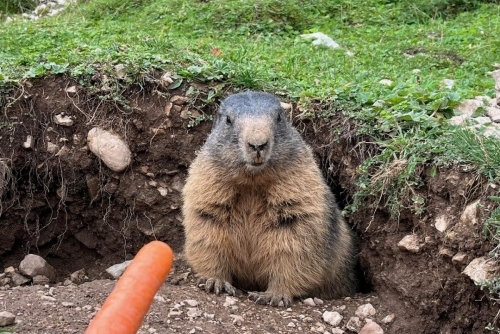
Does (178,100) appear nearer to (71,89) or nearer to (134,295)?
(71,89)

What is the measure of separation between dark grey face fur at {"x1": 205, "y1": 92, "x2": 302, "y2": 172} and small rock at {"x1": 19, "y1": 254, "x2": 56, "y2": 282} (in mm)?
1818

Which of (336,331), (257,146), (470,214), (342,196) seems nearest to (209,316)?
(336,331)

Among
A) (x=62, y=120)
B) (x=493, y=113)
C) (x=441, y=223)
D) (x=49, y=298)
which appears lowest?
(x=49, y=298)

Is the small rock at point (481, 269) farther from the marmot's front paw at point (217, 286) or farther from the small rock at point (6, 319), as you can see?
the small rock at point (6, 319)

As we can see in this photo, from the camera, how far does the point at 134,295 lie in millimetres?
2057

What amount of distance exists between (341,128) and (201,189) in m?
1.10

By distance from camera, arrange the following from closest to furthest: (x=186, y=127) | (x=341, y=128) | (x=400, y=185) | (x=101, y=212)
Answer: (x=400, y=185), (x=341, y=128), (x=186, y=127), (x=101, y=212)

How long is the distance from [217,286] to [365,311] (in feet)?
2.97

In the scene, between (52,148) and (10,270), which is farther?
(10,270)

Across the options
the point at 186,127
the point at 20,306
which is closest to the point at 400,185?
the point at 186,127

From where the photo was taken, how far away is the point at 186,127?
5.67m

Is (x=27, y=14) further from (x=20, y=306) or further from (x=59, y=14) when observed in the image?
(x=20, y=306)

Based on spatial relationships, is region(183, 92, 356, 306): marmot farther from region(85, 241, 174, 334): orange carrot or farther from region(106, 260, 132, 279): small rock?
region(85, 241, 174, 334): orange carrot

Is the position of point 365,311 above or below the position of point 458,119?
below
